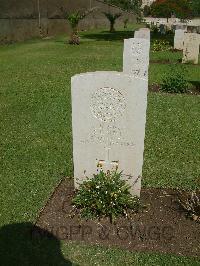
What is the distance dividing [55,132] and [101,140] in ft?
11.3

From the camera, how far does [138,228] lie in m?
4.55

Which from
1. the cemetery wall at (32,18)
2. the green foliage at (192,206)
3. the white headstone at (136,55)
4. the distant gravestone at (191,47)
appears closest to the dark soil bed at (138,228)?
the green foliage at (192,206)

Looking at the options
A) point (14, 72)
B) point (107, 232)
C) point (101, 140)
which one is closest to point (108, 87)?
point (101, 140)

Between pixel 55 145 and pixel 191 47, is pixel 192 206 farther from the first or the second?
pixel 191 47

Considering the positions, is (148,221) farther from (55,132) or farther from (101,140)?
(55,132)

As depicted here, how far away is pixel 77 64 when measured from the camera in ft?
53.0

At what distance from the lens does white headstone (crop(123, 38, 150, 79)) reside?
32.6 ft

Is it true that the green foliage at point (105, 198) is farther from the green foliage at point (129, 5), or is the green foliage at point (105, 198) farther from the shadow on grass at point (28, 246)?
the green foliage at point (129, 5)

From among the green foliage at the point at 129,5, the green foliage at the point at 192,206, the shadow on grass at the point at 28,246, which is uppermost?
the green foliage at the point at 129,5

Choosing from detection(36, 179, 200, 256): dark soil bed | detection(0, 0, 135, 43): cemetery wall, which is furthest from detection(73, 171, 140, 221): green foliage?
detection(0, 0, 135, 43): cemetery wall

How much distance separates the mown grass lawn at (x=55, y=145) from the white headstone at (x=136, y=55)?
913 mm

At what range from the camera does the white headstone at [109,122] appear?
4.41 metres

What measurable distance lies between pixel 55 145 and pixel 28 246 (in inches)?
126

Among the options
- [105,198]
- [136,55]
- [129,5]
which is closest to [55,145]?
[105,198]
